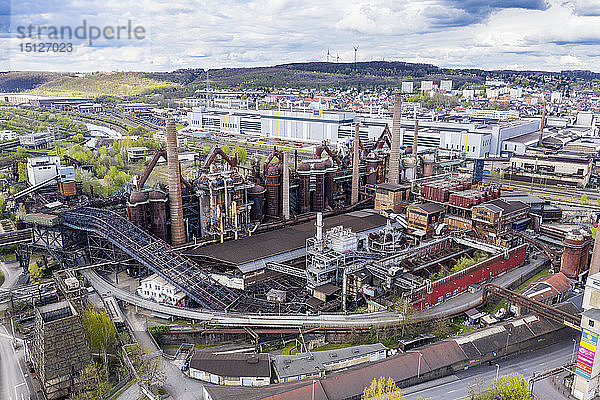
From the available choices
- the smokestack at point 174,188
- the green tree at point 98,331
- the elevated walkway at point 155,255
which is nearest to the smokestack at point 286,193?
the smokestack at point 174,188

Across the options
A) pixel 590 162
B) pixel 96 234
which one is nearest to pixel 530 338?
pixel 96 234

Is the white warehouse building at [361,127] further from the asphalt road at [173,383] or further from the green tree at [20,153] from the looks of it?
the asphalt road at [173,383]

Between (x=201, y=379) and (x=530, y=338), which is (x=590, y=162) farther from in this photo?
(x=201, y=379)

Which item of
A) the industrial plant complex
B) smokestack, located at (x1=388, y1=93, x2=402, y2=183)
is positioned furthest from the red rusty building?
smokestack, located at (x1=388, y1=93, x2=402, y2=183)

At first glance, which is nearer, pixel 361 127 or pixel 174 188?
pixel 174 188

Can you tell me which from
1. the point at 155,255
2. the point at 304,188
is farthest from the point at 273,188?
the point at 155,255

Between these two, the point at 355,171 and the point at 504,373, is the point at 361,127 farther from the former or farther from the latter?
the point at 504,373
